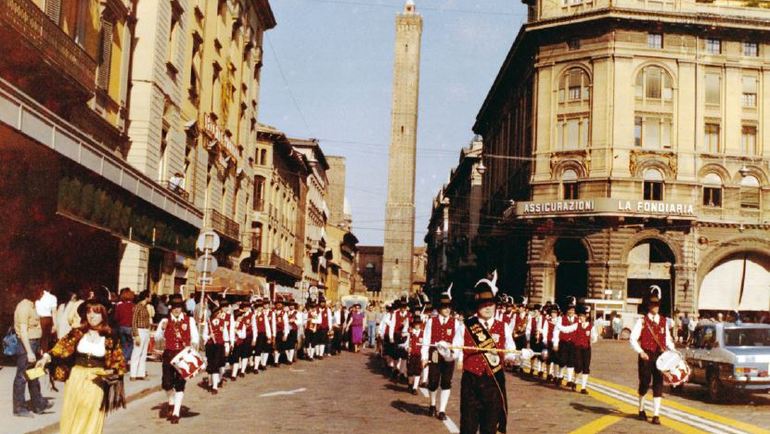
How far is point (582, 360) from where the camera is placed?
19000 millimetres

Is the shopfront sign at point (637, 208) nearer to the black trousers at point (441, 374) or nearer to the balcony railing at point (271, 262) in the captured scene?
the balcony railing at point (271, 262)

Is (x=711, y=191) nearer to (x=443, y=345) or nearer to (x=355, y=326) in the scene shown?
(x=355, y=326)

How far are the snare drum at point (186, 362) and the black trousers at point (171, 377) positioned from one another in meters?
0.13

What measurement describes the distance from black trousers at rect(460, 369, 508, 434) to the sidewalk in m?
5.32

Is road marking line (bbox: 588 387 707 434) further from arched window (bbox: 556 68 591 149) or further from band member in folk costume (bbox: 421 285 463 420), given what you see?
arched window (bbox: 556 68 591 149)

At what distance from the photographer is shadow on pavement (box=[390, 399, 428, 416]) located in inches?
574

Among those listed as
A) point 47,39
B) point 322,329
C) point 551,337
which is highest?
point 47,39

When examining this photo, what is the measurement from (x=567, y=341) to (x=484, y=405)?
1081 cm

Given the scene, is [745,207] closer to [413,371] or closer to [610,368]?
[610,368]

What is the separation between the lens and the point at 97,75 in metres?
22.5

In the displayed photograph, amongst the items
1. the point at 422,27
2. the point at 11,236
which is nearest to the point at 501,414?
the point at 11,236

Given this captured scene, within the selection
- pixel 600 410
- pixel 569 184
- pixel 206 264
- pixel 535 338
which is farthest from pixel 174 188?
pixel 569 184

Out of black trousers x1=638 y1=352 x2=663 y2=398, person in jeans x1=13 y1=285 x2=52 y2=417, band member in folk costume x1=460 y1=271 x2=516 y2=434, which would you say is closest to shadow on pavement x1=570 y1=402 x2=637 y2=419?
black trousers x1=638 y1=352 x2=663 y2=398

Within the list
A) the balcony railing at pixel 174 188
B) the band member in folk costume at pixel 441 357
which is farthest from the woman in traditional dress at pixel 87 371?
the balcony railing at pixel 174 188
